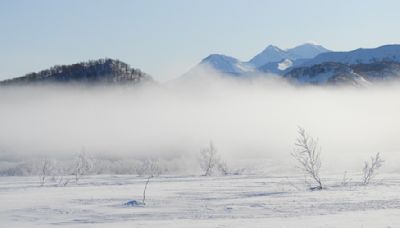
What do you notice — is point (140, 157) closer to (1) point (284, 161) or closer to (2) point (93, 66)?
(1) point (284, 161)

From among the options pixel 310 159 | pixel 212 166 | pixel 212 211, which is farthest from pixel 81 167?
pixel 212 211

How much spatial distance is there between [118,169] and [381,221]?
9885 cm

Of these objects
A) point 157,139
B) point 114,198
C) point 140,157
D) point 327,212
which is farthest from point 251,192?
point 157,139

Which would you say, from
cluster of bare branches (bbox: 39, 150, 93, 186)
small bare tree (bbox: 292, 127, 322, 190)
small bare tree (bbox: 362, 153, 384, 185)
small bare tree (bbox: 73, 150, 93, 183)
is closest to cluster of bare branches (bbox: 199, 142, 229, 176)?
small bare tree (bbox: 73, 150, 93, 183)

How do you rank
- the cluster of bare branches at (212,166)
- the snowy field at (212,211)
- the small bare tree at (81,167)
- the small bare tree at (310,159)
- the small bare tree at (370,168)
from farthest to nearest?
the cluster of bare branches at (212,166) → the small bare tree at (81,167) → the small bare tree at (370,168) → the small bare tree at (310,159) → the snowy field at (212,211)

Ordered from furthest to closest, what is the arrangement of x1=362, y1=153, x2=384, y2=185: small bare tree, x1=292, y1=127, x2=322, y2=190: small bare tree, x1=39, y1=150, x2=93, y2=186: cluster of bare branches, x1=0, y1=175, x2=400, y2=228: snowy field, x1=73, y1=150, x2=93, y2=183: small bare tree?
x1=73, y1=150, x2=93, y2=183: small bare tree → x1=39, y1=150, x2=93, y2=186: cluster of bare branches → x1=362, y1=153, x2=384, y2=185: small bare tree → x1=292, y1=127, x2=322, y2=190: small bare tree → x1=0, y1=175, x2=400, y2=228: snowy field

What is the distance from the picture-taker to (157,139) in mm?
187375

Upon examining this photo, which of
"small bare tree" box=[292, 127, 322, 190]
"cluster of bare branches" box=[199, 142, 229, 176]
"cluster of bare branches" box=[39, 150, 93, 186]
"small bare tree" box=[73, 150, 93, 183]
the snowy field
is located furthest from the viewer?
"cluster of bare branches" box=[199, 142, 229, 176]

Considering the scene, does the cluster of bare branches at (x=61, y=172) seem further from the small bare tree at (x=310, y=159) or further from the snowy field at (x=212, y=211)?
the snowy field at (x=212, y=211)

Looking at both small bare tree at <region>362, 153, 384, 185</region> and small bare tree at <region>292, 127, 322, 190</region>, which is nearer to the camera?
small bare tree at <region>292, 127, 322, 190</region>

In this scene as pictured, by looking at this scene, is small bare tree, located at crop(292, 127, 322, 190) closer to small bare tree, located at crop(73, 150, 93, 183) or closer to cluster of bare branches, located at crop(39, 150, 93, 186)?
cluster of bare branches, located at crop(39, 150, 93, 186)

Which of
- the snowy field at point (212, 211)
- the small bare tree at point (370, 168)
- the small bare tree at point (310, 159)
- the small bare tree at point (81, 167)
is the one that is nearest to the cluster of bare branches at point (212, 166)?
the small bare tree at point (81, 167)

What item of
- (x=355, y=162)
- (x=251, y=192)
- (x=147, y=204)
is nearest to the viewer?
(x=147, y=204)

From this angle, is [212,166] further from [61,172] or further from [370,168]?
[370,168]
